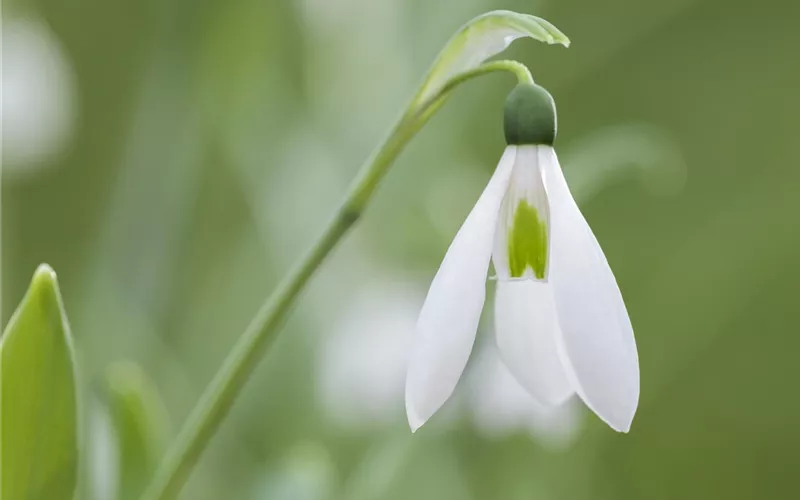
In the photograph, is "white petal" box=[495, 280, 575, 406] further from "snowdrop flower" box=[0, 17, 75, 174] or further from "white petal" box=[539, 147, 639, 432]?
"snowdrop flower" box=[0, 17, 75, 174]

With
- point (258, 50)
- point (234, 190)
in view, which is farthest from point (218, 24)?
point (234, 190)

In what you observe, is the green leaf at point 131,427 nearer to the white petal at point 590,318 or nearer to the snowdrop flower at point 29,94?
the white petal at point 590,318

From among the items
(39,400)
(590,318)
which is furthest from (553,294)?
(39,400)

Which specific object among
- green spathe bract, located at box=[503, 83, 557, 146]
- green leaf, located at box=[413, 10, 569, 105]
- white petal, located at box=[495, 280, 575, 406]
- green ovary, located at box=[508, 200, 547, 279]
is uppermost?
green leaf, located at box=[413, 10, 569, 105]

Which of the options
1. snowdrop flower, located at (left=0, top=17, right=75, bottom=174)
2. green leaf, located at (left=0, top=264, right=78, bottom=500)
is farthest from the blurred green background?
green leaf, located at (left=0, top=264, right=78, bottom=500)

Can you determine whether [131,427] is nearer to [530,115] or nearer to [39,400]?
[39,400]

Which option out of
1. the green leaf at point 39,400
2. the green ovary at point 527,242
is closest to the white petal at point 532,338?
the green ovary at point 527,242
